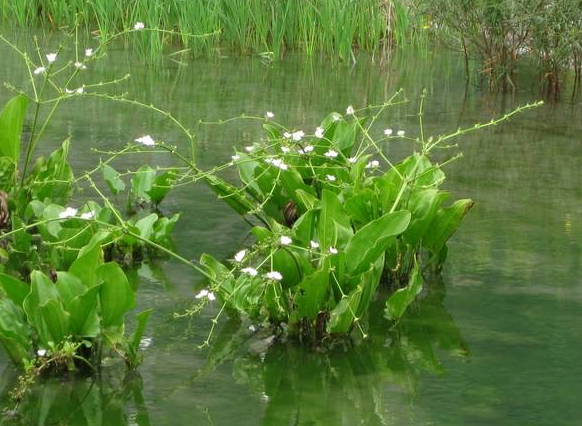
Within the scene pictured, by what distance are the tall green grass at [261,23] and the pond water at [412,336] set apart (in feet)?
8.88

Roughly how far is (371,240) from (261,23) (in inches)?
257

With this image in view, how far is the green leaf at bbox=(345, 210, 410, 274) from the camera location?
3473 mm

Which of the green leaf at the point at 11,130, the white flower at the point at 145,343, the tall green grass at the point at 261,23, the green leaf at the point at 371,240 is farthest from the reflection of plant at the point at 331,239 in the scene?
the tall green grass at the point at 261,23

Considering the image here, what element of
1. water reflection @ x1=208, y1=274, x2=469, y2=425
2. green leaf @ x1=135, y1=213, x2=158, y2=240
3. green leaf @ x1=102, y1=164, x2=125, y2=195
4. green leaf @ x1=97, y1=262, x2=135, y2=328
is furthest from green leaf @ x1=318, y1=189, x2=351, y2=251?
green leaf @ x1=102, y1=164, x2=125, y2=195

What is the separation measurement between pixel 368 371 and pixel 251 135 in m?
3.41

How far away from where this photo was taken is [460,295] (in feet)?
13.0

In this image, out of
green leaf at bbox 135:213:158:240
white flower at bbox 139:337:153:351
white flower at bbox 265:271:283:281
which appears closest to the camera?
white flower at bbox 265:271:283:281

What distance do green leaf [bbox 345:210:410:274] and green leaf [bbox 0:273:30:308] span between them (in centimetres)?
88

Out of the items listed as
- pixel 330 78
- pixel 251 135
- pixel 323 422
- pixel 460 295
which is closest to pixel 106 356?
pixel 323 422

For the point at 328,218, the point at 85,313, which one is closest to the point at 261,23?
the point at 328,218

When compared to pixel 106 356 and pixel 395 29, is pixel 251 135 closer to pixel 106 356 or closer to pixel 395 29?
pixel 106 356

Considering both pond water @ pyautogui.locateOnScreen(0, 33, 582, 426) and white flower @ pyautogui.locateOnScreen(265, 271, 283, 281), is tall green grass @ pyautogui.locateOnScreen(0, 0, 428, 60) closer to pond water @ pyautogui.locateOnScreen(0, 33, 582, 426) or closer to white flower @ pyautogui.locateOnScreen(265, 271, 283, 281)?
pond water @ pyautogui.locateOnScreen(0, 33, 582, 426)

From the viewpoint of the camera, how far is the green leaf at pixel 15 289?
3.16 meters

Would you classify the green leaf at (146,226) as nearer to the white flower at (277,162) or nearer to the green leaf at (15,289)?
the white flower at (277,162)
